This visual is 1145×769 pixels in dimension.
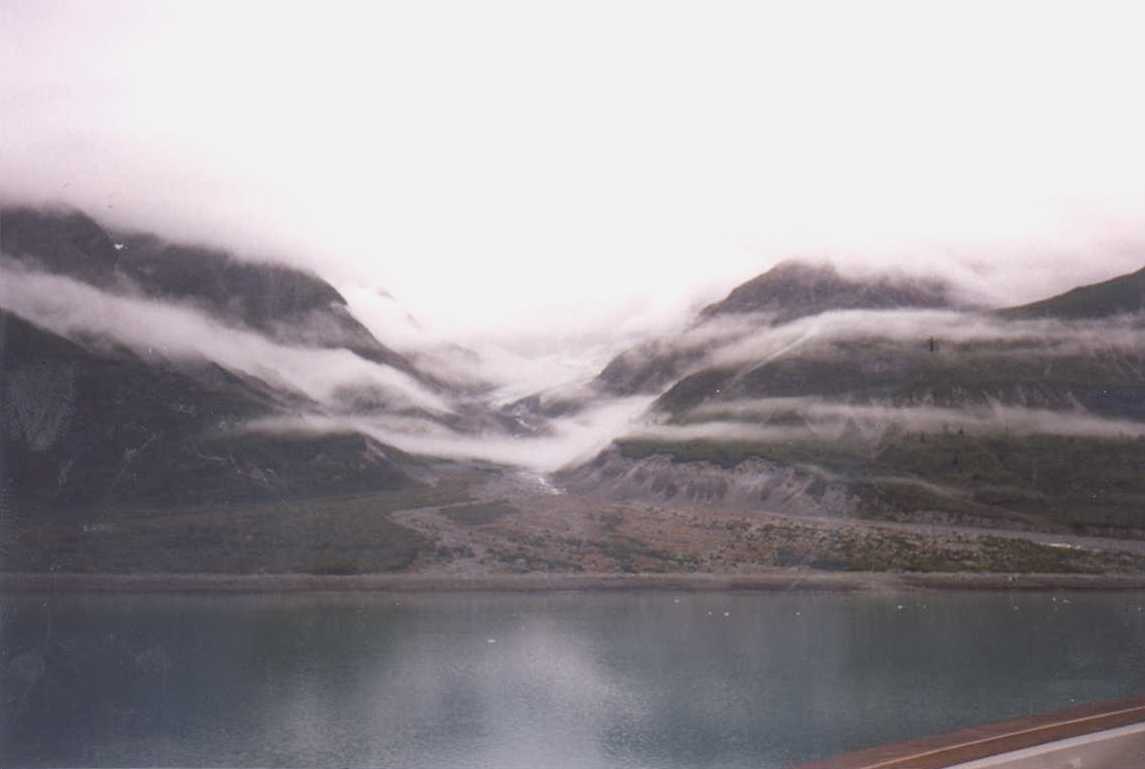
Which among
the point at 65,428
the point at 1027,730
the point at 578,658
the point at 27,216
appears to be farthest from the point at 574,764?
the point at 65,428

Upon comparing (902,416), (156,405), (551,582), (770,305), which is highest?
(770,305)

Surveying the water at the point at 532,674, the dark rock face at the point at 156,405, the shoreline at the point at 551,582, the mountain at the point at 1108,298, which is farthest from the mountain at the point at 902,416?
the dark rock face at the point at 156,405

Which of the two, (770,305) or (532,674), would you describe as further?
Result: (770,305)

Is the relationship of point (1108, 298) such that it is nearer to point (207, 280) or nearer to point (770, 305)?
point (770, 305)

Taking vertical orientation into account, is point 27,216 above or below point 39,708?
above

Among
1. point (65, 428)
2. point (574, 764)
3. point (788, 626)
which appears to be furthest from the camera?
point (65, 428)

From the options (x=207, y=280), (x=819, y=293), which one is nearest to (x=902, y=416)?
(x=819, y=293)

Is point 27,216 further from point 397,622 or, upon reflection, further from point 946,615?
point 946,615
